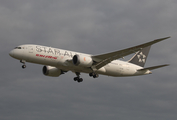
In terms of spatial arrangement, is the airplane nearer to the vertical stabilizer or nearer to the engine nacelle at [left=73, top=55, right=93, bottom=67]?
the engine nacelle at [left=73, top=55, right=93, bottom=67]

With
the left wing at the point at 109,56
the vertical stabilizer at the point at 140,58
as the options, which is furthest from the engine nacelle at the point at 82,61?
the vertical stabilizer at the point at 140,58

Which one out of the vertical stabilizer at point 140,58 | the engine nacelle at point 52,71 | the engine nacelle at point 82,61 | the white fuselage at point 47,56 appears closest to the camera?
the white fuselage at point 47,56

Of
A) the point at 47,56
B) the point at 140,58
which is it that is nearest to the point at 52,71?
the point at 47,56

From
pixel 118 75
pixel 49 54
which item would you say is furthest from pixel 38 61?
pixel 118 75

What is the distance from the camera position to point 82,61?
39.3 meters

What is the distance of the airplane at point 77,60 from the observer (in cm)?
3803

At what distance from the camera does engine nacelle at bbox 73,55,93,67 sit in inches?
1534

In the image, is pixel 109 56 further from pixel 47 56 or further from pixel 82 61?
pixel 47 56

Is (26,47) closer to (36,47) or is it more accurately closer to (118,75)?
(36,47)

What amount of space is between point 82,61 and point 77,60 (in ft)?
2.75

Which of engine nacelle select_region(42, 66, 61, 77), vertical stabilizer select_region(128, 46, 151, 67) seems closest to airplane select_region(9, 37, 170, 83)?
engine nacelle select_region(42, 66, 61, 77)

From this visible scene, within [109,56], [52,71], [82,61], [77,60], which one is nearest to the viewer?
[77,60]

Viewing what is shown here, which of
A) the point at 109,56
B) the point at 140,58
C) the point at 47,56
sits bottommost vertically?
the point at 47,56

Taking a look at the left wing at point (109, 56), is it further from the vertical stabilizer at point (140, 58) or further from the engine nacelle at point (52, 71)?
the vertical stabilizer at point (140, 58)
